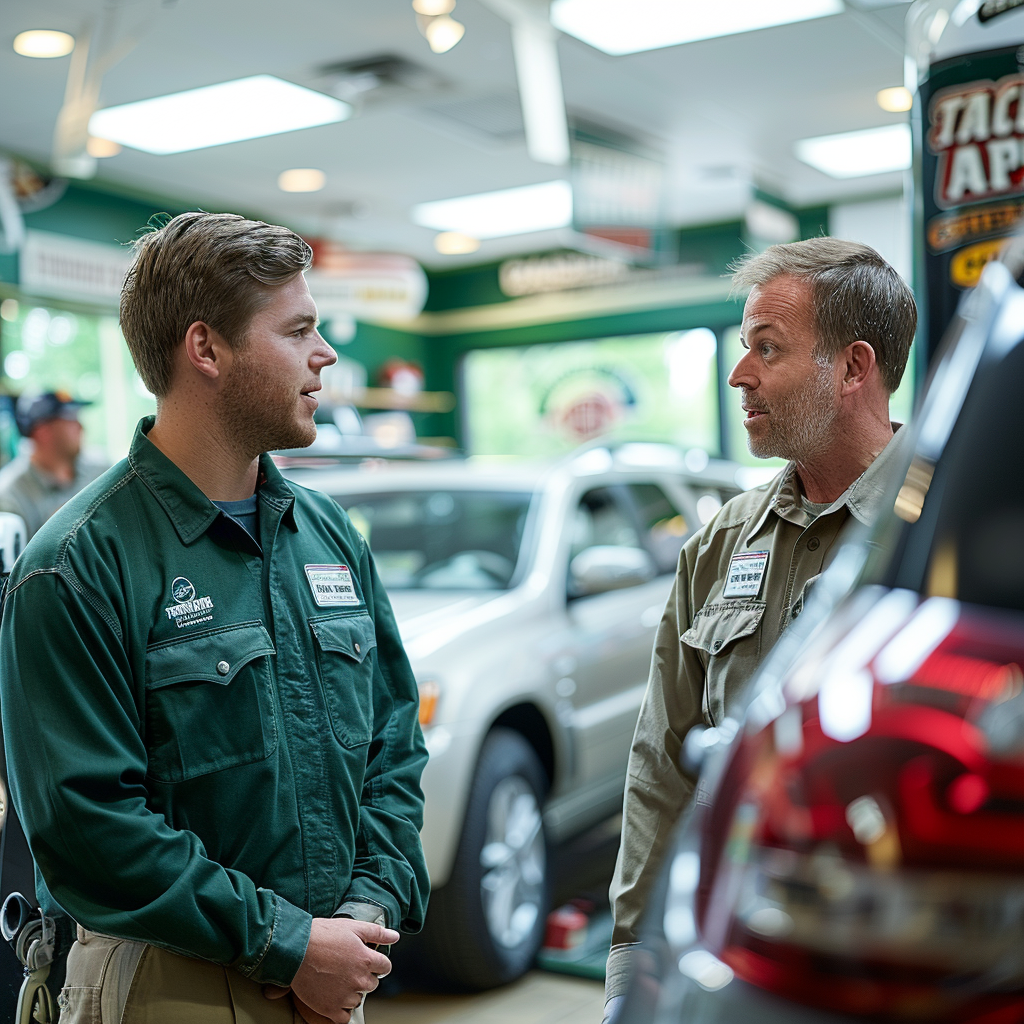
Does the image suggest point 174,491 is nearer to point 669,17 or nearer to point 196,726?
point 196,726

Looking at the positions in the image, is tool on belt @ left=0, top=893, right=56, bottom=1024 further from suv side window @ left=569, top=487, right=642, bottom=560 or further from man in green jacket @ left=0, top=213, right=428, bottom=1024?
suv side window @ left=569, top=487, right=642, bottom=560

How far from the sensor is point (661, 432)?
12.6m

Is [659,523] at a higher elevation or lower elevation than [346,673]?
higher

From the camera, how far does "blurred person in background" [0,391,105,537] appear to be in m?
6.21

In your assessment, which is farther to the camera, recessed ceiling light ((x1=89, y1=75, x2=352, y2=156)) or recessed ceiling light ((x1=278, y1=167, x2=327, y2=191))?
recessed ceiling light ((x1=278, y1=167, x2=327, y2=191))

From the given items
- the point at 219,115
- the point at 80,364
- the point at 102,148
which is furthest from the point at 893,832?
the point at 80,364

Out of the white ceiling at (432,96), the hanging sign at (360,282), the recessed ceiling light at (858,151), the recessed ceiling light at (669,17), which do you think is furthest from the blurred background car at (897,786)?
the hanging sign at (360,282)

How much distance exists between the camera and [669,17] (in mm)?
6383

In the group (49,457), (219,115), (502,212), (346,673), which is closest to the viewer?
(346,673)

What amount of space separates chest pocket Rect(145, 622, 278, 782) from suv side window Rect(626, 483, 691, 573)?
384 cm

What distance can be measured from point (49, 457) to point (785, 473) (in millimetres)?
5459

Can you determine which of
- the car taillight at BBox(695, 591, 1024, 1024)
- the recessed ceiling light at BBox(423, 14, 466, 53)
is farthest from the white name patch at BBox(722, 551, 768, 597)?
the recessed ceiling light at BBox(423, 14, 466, 53)

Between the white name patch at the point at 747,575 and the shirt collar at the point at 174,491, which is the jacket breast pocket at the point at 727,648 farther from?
the shirt collar at the point at 174,491

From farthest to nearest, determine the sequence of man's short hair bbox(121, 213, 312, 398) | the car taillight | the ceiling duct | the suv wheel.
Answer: the ceiling duct
the suv wheel
man's short hair bbox(121, 213, 312, 398)
the car taillight
